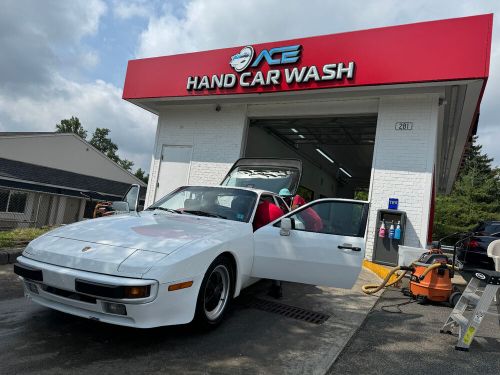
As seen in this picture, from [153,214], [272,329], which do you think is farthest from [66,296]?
[272,329]

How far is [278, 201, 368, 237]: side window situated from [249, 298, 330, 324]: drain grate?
1034 mm

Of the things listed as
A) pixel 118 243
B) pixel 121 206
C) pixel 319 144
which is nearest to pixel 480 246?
pixel 121 206

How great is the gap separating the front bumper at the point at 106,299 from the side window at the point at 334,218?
1.61m

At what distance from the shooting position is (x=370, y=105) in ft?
31.7

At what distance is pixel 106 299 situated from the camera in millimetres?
2768

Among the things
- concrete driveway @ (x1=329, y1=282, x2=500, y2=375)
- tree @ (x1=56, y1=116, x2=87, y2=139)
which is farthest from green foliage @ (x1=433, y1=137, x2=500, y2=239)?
tree @ (x1=56, y1=116, x2=87, y2=139)

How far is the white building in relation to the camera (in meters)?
7.96

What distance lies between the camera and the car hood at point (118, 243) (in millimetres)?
2883

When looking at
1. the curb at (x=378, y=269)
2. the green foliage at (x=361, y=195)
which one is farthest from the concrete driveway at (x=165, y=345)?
the green foliage at (x=361, y=195)

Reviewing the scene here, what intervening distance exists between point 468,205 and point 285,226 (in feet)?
119

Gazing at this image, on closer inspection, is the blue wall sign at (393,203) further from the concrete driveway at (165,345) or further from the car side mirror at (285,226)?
the car side mirror at (285,226)

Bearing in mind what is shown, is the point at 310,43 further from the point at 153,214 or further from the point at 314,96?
the point at 153,214

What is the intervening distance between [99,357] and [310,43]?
8.49 meters

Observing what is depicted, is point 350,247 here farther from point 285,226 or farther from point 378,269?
point 378,269
